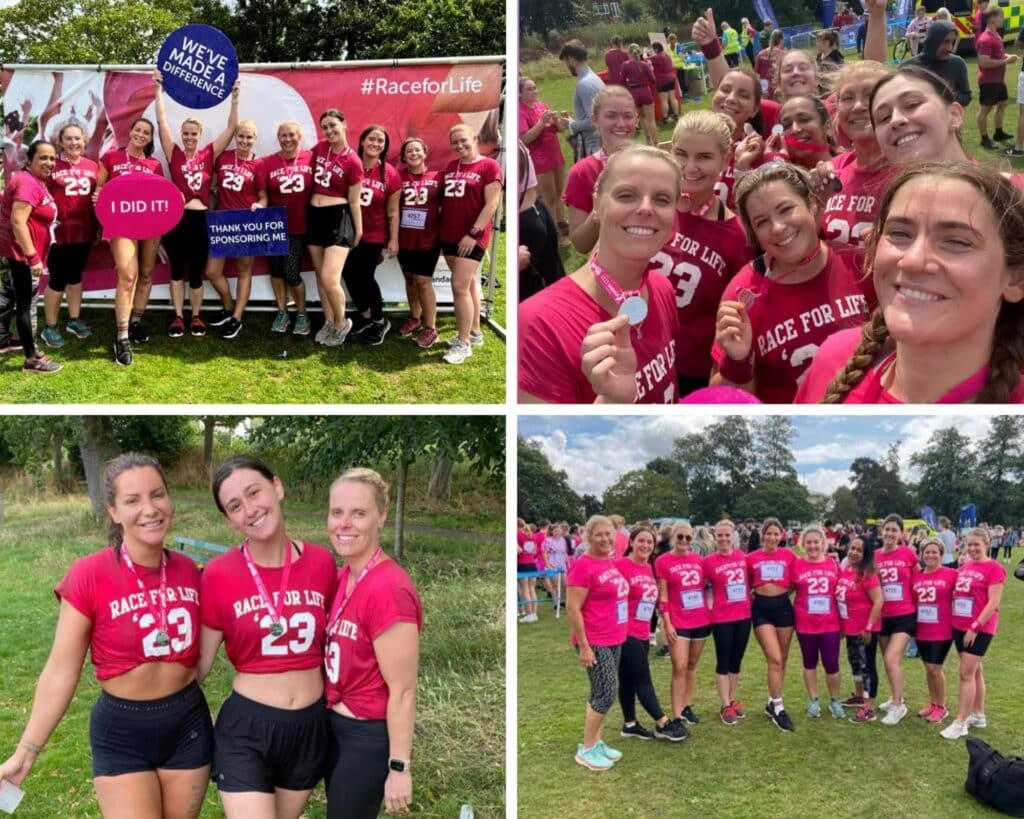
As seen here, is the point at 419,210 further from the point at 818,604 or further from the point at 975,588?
the point at 975,588

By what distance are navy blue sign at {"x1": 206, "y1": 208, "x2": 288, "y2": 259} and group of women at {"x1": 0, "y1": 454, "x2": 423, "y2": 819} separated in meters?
2.32

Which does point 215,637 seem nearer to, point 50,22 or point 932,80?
point 932,80

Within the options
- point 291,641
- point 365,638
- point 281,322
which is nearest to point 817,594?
point 365,638

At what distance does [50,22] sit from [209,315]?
25.2ft

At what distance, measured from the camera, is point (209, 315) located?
5023 millimetres

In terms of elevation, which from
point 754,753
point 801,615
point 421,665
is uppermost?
point 801,615

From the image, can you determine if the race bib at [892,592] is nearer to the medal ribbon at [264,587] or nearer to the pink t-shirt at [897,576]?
the pink t-shirt at [897,576]

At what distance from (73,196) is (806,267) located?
3760 mm

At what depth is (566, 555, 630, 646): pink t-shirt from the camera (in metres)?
3.26

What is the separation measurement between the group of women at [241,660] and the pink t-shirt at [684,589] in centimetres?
134

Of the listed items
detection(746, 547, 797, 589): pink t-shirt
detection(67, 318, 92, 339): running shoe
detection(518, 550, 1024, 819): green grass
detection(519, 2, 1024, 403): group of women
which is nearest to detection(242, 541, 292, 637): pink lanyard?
detection(519, 2, 1024, 403): group of women

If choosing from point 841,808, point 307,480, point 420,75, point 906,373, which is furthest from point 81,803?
point 420,75

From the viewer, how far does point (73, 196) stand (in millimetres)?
4344

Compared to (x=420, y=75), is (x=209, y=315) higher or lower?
lower
